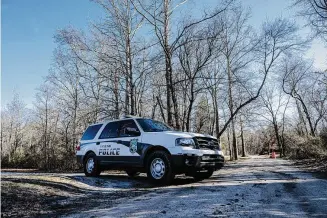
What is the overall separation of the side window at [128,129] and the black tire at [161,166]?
3.37 ft

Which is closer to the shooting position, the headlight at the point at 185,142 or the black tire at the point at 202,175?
the headlight at the point at 185,142

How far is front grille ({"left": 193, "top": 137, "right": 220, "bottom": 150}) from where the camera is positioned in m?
9.16

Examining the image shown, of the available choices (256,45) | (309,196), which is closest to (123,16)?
(256,45)

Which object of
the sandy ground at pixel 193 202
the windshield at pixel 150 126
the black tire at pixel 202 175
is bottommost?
the sandy ground at pixel 193 202

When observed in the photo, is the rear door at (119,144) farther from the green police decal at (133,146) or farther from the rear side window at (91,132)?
the rear side window at (91,132)

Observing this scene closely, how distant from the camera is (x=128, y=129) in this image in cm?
1007

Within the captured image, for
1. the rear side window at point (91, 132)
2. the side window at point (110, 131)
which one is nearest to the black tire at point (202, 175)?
the side window at point (110, 131)

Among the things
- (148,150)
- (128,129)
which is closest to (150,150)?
(148,150)

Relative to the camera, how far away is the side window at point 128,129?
998 cm

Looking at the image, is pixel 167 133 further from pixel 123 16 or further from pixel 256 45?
pixel 256 45

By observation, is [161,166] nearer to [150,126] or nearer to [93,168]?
[150,126]

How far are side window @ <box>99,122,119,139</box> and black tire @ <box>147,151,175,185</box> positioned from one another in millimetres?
1989

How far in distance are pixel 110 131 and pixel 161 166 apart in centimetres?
285

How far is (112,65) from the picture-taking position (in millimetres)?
17938
